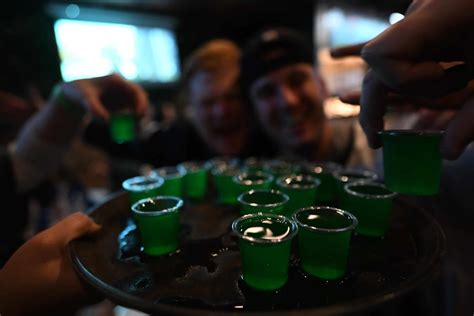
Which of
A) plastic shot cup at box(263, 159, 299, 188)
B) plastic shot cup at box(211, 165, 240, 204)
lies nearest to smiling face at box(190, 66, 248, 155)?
plastic shot cup at box(263, 159, 299, 188)

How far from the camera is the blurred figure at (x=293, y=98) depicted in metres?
1.90

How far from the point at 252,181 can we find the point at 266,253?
1.70 feet

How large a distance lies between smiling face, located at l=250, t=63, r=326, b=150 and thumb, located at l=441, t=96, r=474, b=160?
124cm

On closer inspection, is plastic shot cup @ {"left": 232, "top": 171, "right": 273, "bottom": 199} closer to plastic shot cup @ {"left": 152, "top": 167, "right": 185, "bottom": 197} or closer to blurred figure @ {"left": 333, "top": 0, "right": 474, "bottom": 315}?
plastic shot cup @ {"left": 152, "top": 167, "right": 185, "bottom": 197}

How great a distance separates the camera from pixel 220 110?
2146mm

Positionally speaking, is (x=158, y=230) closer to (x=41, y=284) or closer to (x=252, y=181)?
(x=41, y=284)

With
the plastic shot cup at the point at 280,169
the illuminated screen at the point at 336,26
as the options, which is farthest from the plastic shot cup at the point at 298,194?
the illuminated screen at the point at 336,26

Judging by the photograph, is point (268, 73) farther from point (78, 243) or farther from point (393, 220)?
point (78, 243)

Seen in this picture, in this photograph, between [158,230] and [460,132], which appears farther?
[158,230]

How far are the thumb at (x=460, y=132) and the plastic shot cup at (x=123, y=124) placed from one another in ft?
4.36

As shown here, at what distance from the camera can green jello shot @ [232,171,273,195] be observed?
3.65 feet

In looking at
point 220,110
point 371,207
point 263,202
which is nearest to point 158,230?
point 263,202

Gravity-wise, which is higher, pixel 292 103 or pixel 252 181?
pixel 292 103

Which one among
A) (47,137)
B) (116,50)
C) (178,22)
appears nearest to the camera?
(47,137)
